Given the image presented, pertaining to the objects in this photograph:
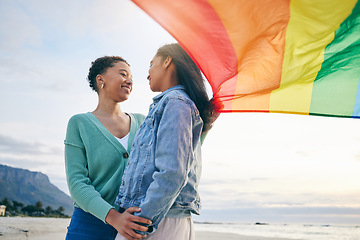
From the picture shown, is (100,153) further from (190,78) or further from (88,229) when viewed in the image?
(190,78)

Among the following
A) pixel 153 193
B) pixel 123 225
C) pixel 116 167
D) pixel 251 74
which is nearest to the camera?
pixel 153 193

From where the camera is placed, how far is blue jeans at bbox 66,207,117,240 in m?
2.02

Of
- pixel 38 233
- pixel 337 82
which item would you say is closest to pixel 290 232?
pixel 38 233

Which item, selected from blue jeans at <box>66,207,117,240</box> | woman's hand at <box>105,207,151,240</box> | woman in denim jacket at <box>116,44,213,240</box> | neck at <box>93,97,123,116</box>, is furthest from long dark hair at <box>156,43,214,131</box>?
blue jeans at <box>66,207,117,240</box>

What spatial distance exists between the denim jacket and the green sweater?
17.7 inches

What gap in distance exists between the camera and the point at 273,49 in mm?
1872

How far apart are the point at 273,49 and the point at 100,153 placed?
49.4 inches

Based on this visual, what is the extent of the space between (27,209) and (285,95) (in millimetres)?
31715

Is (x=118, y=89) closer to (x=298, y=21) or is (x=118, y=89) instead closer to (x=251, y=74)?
(x=251, y=74)

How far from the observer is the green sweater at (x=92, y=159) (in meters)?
2.04

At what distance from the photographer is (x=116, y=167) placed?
216cm

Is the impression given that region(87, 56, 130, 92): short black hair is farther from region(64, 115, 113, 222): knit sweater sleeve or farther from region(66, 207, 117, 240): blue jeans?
region(66, 207, 117, 240): blue jeans

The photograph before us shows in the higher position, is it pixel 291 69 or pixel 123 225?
pixel 291 69

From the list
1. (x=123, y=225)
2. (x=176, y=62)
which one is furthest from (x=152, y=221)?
(x=176, y=62)
